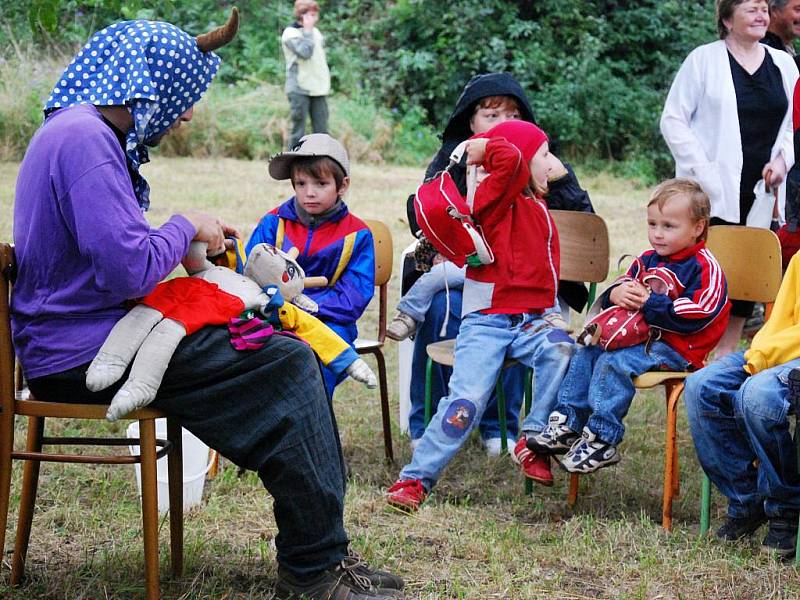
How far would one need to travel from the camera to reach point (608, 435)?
366cm

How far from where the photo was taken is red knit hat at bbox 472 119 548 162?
4.00 meters

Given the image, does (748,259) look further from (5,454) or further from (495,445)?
(5,454)

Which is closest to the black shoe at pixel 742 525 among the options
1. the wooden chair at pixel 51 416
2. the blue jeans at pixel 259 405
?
the blue jeans at pixel 259 405

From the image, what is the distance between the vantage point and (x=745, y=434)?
3.40m

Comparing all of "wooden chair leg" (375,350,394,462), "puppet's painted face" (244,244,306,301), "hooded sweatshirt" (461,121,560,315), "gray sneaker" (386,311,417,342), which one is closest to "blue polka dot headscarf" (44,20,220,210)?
"puppet's painted face" (244,244,306,301)

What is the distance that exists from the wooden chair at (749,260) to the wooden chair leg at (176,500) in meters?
2.13

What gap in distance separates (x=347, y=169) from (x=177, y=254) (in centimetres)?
145

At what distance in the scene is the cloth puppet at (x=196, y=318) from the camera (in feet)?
8.33

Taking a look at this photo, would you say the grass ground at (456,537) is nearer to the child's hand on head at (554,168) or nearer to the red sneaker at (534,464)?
the red sneaker at (534,464)

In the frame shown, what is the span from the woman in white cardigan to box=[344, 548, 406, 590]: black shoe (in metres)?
2.61

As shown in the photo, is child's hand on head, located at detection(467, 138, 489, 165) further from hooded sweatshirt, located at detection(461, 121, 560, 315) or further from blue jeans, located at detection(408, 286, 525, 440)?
blue jeans, located at detection(408, 286, 525, 440)

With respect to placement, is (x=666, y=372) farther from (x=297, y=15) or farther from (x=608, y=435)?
(x=297, y=15)

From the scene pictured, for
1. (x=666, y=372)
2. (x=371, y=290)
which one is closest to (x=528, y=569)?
(x=666, y=372)

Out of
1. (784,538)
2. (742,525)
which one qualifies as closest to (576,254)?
(742,525)
